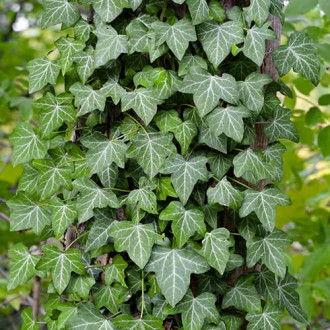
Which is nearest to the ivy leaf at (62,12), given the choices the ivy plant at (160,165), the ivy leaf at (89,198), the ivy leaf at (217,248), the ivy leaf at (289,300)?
the ivy plant at (160,165)

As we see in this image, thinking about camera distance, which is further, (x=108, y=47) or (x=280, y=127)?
(x=280, y=127)

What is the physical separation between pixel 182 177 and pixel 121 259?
0.78 ft

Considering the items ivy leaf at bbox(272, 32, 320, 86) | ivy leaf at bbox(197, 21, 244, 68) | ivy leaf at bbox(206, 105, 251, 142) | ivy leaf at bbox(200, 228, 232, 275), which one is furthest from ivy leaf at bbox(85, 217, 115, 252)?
ivy leaf at bbox(272, 32, 320, 86)

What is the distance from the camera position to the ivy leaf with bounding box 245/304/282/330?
1.13 meters

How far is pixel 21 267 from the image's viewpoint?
118cm

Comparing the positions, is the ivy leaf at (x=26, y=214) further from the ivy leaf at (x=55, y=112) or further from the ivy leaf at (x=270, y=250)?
the ivy leaf at (x=270, y=250)

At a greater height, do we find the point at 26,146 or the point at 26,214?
the point at 26,146

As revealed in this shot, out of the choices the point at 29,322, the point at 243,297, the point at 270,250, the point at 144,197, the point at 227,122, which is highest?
the point at 227,122

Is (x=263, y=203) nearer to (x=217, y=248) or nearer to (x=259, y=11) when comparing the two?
(x=217, y=248)

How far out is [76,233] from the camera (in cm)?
123

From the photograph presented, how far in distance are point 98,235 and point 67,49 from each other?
0.44 metres

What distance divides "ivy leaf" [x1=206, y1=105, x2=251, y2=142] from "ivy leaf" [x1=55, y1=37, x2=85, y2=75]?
353 mm

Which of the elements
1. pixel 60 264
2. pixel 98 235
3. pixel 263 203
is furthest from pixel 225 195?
pixel 60 264

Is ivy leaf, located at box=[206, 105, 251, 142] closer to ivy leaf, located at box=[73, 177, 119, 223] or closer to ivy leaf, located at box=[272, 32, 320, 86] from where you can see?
ivy leaf, located at box=[272, 32, 320, 86]
